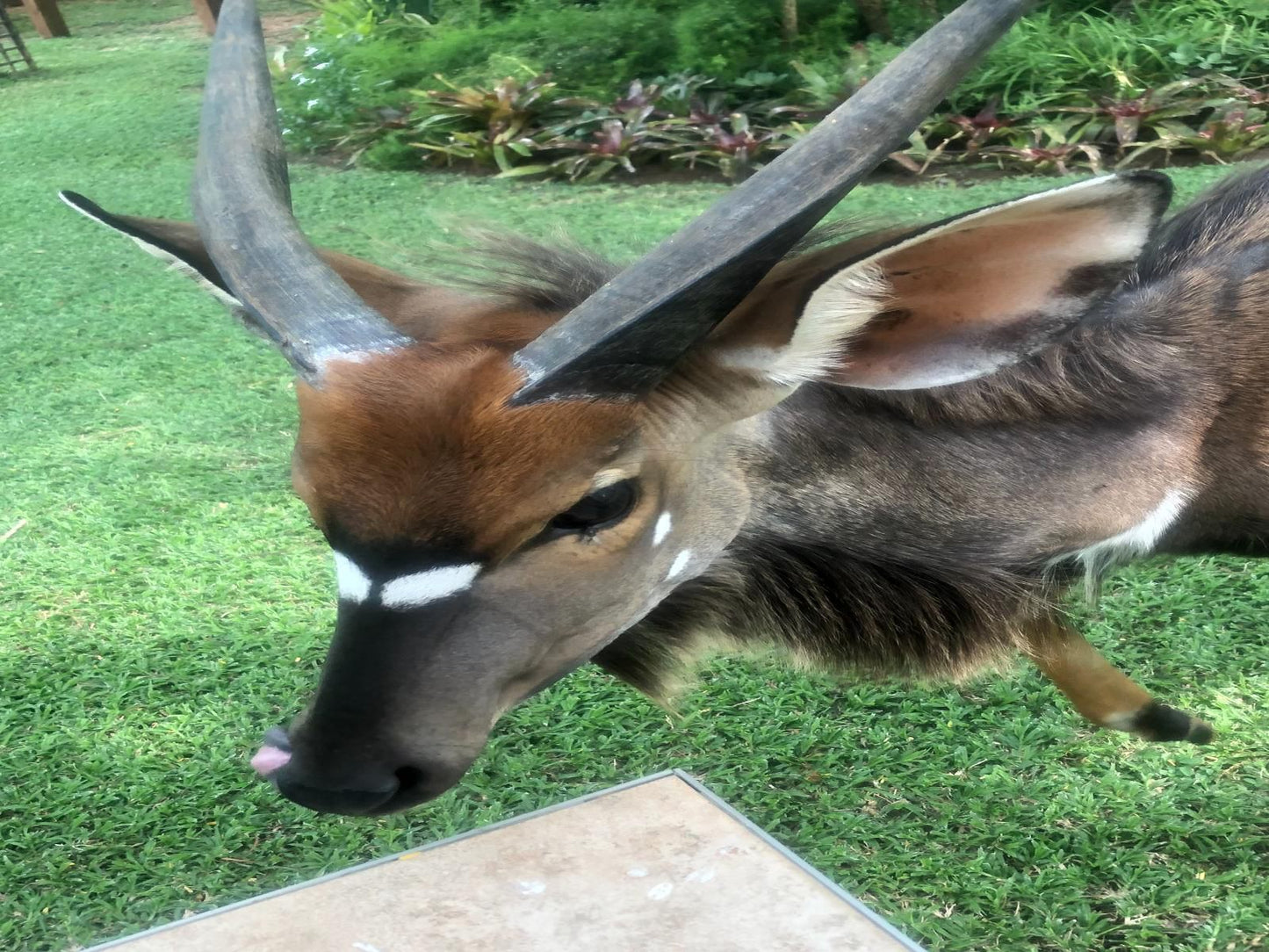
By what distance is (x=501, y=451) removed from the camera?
1.61 meters

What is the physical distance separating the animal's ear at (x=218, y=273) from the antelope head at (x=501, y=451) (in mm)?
187

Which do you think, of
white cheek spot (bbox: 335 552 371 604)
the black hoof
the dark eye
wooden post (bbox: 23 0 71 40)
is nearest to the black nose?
white cheek spot (bbox: 335 552 371 604)

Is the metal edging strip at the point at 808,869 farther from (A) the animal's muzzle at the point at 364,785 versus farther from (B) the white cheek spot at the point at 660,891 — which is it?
(A) the animal's muzzle at the point at 364,785

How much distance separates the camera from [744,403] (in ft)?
6.16

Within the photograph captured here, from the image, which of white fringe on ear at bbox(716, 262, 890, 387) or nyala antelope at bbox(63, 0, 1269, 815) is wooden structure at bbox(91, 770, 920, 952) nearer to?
nyala antelope at bbox(63, 0, 1269, 815)

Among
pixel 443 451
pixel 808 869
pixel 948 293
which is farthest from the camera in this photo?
pixel 808 869

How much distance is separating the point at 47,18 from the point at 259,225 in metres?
16.6

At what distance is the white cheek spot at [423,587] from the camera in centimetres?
162

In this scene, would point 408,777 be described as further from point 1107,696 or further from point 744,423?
point 1107,696

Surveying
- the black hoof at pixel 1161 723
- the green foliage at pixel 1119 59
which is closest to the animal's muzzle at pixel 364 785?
the black hoof at pixel 1161 723

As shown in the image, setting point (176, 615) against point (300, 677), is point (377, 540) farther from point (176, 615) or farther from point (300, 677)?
point (176, 615)

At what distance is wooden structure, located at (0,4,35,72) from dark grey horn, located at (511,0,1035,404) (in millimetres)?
14517

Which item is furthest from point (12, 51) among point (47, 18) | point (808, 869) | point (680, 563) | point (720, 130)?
point (680, 563)

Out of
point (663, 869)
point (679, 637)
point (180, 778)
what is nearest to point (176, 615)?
point (180, 778)
